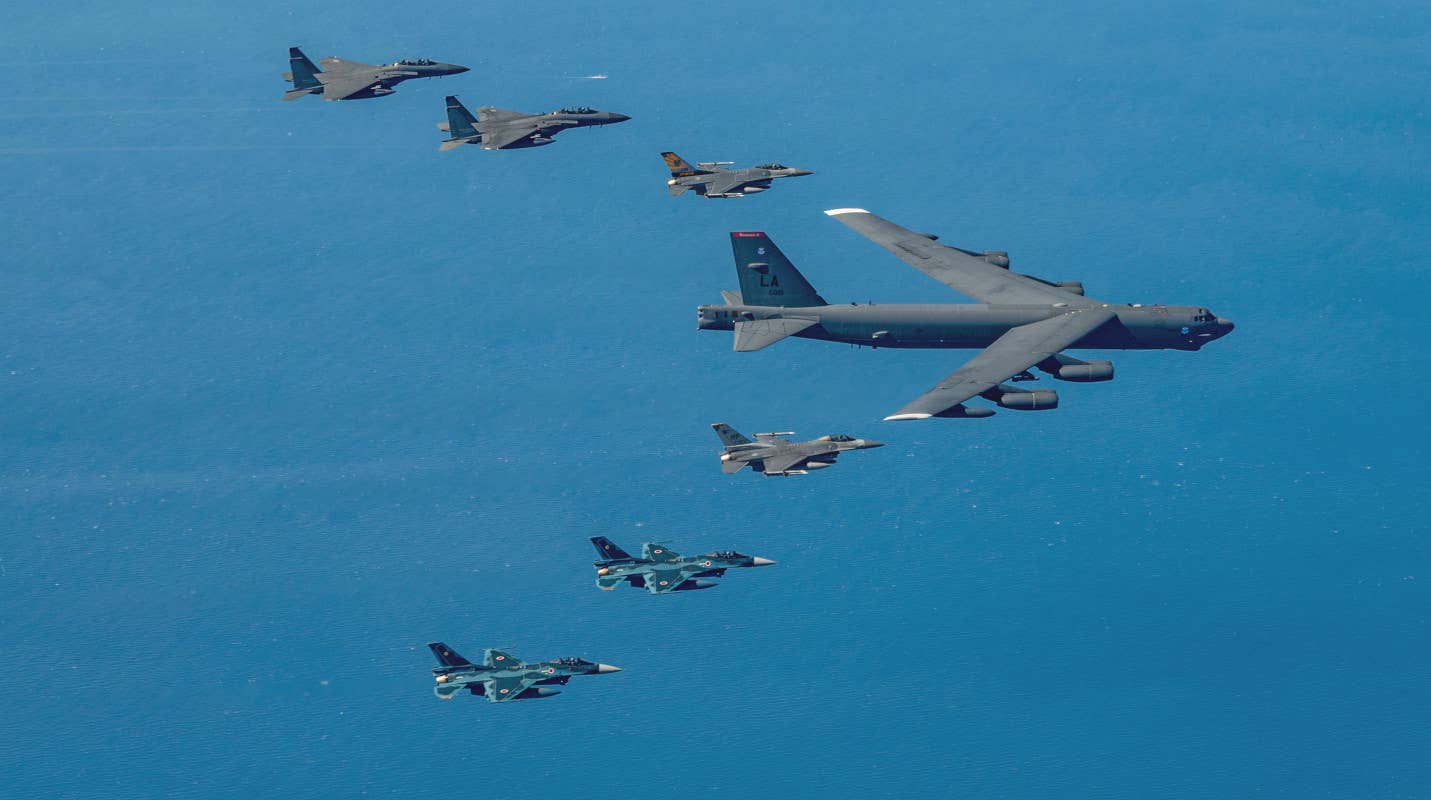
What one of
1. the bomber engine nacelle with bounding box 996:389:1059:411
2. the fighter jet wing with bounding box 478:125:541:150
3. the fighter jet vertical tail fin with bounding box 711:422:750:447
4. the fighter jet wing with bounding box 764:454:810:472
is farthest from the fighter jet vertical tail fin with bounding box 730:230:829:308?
the fighter jet wing with bounding box 478:125:541:150

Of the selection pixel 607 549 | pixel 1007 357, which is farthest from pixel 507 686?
pixel 1007 357

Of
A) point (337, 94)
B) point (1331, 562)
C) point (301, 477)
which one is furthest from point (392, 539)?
point (1331, 562)

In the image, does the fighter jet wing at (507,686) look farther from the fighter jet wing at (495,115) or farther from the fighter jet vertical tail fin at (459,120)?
the fighter jet wing at (495,115)

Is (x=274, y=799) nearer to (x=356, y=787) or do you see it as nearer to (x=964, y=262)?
(x=356, y=787)

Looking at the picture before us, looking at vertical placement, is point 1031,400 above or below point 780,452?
above

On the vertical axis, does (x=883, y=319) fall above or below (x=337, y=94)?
below

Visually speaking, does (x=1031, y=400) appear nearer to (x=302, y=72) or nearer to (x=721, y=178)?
(x=721, y=178)
